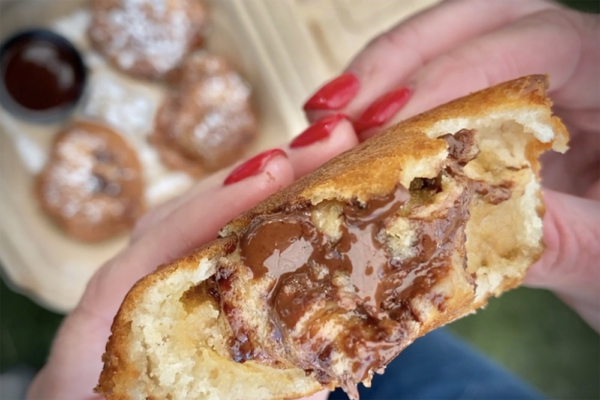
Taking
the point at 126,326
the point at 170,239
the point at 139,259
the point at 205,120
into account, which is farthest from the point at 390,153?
the point at 205,120

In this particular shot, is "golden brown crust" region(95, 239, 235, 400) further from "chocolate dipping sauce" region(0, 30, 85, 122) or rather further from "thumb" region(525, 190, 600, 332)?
"chocolate dipping sauce" region(0, 30, 85, 122)

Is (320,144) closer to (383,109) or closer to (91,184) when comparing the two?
(383,109)

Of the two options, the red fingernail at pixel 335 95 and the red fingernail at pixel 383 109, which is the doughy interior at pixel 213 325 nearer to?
the red fingernail at pixel 383 109

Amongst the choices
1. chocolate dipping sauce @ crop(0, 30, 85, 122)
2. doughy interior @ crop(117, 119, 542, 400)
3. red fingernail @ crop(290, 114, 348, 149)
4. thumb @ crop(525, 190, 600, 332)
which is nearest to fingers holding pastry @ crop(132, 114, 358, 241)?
red fingernail @ crop(290, 114, 348, 149)

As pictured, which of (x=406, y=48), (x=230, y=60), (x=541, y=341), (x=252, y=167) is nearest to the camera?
(x=252, y=167)

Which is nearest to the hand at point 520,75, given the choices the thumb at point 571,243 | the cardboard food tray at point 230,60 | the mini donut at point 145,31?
the thumb at point 571,243

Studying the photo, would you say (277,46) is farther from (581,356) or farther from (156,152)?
(581,356)
